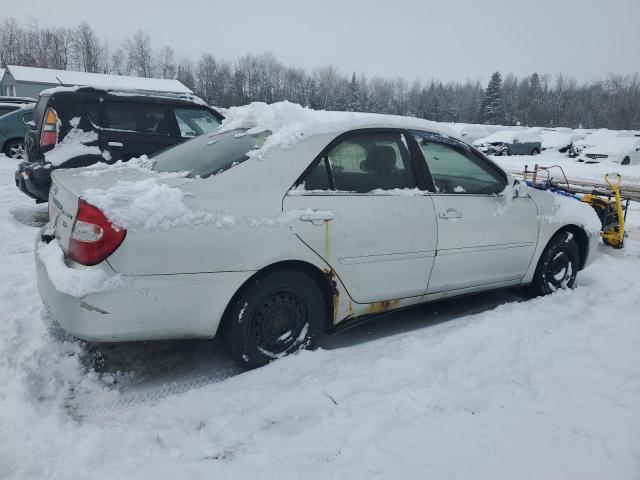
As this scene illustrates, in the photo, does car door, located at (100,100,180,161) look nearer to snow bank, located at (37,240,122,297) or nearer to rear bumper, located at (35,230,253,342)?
rear bumper, located at (35,230,253,342)

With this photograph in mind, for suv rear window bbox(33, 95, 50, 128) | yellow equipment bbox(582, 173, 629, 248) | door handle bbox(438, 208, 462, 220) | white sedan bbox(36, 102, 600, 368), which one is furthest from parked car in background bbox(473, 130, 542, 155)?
door handle bbox(438, 208, 462, 220)

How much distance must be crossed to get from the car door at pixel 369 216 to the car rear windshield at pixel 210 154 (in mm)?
443

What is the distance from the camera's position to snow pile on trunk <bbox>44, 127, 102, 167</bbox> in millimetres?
6082

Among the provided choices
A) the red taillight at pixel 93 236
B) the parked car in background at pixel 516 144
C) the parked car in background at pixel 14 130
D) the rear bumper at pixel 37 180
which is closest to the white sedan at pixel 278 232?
the red taillight at pixel 93 236

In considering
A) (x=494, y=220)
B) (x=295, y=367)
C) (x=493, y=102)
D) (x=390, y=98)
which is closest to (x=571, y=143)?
(x=494, y=220)

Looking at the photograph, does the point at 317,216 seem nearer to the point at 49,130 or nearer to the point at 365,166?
the point at 365,166

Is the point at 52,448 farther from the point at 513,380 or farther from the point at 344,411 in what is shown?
the point at 513,380

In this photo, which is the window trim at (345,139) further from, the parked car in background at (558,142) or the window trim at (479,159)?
the parked car in background at (558,142)

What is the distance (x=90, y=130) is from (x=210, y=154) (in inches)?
159

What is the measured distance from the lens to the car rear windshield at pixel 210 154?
2939 millimetres

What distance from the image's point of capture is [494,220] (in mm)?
3773

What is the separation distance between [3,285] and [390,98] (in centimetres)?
11424

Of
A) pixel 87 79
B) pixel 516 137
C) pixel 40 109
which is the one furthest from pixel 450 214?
pixel 87 79

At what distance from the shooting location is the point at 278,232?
9.09 feet
